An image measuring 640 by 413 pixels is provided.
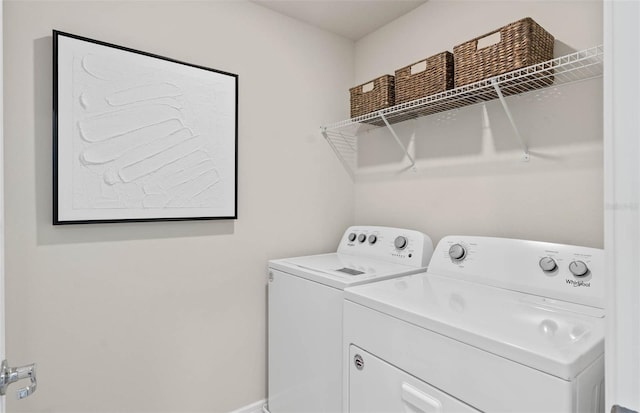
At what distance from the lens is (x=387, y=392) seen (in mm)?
1127

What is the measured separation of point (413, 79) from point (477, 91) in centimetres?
33

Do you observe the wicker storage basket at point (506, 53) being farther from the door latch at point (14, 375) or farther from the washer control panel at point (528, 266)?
the door latch at point (14, 375)

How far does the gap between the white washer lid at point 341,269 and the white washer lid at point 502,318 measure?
0.31 feet

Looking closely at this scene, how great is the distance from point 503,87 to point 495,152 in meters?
0.31

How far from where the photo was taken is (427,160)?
191 centimetres

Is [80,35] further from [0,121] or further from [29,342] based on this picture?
[29,342]

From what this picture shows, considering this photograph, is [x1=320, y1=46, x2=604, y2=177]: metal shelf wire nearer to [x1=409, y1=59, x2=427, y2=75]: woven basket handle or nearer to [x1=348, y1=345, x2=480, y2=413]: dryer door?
[x1=409, y1=59, x2=427, y2=75]: woven basket handle

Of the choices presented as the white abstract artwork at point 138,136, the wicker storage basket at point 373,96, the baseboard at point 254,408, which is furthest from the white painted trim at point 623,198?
the baseboard at point 254,408

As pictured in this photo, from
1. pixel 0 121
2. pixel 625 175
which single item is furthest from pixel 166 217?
pixel 625 175

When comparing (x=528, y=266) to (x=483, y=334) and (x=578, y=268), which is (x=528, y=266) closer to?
(x=578, y=268)

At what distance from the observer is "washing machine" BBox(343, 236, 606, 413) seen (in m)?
0.80

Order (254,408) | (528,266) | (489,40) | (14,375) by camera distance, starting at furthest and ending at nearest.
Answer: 1. (254,408)
2. (489,40)
3. (528,266)
4. (14,375)

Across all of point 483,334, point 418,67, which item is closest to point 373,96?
point 418,67

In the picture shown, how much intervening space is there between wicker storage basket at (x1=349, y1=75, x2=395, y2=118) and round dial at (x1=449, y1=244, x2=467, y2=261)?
82 cm
